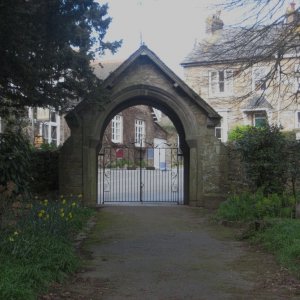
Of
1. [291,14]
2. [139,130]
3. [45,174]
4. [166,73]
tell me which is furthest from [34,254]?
[139,130]

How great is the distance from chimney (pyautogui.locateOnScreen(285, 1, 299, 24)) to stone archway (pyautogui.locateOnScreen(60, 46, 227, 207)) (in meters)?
6.85

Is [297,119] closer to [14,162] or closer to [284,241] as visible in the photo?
[284,241]

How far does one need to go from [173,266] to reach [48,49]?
4632 millimetres

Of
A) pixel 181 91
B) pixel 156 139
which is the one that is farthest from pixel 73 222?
pixel 156 139

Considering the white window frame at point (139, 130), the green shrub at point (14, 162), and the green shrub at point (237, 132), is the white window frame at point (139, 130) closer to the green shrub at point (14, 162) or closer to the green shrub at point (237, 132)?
the green shrub at point (237, 132)

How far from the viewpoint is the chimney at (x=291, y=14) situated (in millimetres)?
8822

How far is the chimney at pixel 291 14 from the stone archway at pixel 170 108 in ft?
22.5

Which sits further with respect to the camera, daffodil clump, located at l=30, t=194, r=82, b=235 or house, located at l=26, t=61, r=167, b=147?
house, located at l=26, t=61, r=167, b=147

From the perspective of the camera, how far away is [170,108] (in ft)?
55.2

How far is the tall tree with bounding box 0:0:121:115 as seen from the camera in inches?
329

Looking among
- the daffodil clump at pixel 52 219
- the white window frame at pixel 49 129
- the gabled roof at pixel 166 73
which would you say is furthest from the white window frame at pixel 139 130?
the daffodil clump at pixel 52 219

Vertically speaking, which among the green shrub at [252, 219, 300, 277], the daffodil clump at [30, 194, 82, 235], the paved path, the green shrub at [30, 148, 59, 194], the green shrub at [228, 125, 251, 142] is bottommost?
the paved path

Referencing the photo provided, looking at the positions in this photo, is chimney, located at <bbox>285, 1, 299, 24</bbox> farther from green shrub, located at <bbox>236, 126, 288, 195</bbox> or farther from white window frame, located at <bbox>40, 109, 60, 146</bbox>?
white window frame, located at <bbox>40, 109, 60, 146</bbox>

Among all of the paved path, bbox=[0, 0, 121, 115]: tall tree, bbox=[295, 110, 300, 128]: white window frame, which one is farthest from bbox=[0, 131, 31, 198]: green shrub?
bbox=[295, 110, 300, 128]: white window frame
